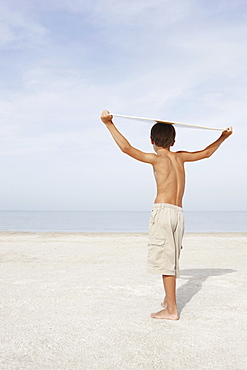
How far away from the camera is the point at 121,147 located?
13.3 ft

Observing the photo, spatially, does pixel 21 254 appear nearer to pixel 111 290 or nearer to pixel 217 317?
pixel 111 290

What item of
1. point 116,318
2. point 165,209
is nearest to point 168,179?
point 165,209

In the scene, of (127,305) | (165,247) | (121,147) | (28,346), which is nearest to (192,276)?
(127,305)

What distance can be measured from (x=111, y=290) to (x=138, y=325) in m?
1.60

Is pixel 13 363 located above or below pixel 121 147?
below

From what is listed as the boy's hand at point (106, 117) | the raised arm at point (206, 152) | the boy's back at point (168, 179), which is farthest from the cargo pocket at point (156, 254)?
the boy's hand at point (106, 117)

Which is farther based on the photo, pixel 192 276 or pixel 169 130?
pixel 192 276

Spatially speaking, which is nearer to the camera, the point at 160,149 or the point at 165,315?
the point at 165,315

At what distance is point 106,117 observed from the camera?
4.07 metres

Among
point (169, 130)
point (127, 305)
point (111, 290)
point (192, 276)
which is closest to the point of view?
point (169, 130)

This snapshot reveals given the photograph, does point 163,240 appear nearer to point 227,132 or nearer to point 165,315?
point 165,315

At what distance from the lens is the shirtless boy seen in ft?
13.3

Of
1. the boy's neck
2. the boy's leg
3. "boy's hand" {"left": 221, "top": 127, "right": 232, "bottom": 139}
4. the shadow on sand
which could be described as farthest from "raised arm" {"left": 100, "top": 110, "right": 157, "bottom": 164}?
the shadow on sand

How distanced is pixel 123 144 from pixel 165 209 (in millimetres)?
734
